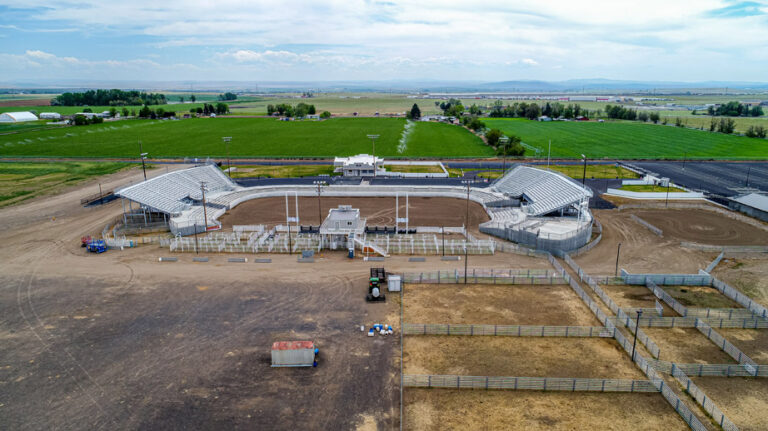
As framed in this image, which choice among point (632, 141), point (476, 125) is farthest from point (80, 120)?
point (632, 141)

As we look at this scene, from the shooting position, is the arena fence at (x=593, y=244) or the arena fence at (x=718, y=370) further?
the arena fence at (x=593, y=244)

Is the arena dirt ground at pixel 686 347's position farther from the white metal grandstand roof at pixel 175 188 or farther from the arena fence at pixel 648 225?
the white metal grandstand roof at pixel 175 188

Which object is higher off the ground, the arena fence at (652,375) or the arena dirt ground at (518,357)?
the arena fence at (652,375)

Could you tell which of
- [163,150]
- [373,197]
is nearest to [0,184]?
[163,150]

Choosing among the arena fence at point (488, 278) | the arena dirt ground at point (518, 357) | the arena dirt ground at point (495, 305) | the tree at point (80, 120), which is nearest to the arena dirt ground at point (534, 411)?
the arena dirt ground at point (518, 357)

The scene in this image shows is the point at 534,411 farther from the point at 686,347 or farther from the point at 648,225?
the point at 648,225

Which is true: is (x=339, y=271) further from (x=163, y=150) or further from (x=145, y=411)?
Result: (x=163, y=150)
